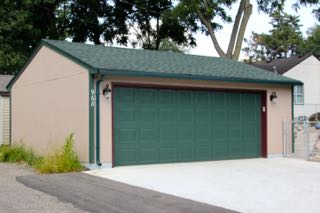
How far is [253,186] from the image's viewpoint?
9742 mm

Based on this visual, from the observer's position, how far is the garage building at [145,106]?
41.4 ft

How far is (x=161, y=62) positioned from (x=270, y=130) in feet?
14.2

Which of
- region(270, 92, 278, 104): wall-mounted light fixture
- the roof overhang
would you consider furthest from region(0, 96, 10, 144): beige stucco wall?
region(270, 92, 278, 104): wall-mounted light fixture

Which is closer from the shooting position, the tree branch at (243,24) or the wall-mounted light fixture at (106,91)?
the wall-mounted light fixture at (106,91)

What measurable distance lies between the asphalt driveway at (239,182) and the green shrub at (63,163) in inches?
25.6

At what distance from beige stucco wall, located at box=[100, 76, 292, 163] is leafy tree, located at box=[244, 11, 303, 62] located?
131ft

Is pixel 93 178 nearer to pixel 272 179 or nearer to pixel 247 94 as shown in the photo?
pixel 272 179

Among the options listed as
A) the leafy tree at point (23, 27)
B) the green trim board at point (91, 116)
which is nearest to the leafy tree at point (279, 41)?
the leafy tree at point (23, 27)

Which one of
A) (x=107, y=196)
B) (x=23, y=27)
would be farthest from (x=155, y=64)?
(x=23, y=27)

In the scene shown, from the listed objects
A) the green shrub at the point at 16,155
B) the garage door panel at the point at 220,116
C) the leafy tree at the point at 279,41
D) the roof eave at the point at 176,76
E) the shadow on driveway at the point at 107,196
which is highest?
the leafy tree at the point at 279,41

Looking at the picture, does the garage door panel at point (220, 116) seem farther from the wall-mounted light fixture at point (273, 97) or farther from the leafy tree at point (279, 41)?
the leafy tree at point (279, 41)

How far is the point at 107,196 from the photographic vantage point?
8.60 metres

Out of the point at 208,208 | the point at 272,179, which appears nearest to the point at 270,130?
the point at 272,179

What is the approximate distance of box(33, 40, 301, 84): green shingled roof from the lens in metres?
12.9
